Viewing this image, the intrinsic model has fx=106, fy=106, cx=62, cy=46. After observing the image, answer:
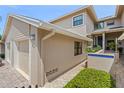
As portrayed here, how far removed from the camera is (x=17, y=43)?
27.7 feet

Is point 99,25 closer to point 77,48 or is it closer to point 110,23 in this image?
point 110,23

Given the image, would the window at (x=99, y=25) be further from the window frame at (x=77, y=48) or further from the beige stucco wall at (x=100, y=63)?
the beige stucco wall at (x=100, y=63)

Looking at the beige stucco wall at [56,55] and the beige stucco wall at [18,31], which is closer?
the beige stucco wall at [56,55]

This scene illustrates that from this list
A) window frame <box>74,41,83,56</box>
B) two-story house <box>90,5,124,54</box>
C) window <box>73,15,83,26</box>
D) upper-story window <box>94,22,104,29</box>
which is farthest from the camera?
upper-story window <box>94,22,104,29</box>

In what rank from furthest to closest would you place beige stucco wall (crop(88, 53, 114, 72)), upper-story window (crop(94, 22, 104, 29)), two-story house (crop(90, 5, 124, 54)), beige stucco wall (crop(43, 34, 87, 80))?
upper-story window (crop(94, 22, 104, 29)) → two-story house (crop(90, 5, 124, 54)) → beige stucco wall (crop(88, 53, 114, 72)) → beige stucco wall (crop(43, 34, 87, 80))

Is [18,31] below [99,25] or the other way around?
below

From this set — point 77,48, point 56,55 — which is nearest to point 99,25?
point 77,48

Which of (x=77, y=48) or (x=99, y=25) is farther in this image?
(x=99, y=25)

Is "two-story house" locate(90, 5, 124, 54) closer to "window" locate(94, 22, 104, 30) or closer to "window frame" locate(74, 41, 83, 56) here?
"window" locate(94, 22, 104, 30)

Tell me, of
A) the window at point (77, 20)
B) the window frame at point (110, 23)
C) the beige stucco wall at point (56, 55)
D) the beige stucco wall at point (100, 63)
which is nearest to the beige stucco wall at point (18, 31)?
the beige stucco wall at point (56, 55)

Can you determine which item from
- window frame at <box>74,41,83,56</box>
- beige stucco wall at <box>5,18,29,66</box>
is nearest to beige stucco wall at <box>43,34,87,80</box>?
beige stucco wall at <box>5,18,29,66</box>
